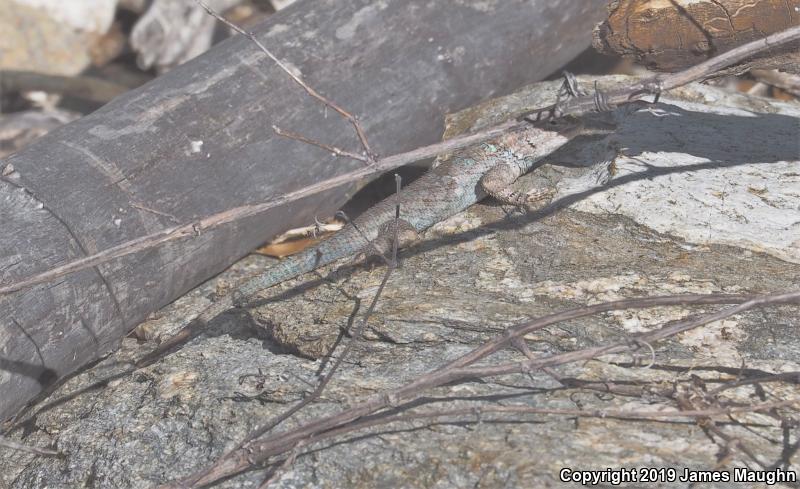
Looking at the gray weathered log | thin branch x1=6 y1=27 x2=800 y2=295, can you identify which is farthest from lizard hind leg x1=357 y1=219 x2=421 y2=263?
thin branch x1=6 y1=27 x2=800 y2=295

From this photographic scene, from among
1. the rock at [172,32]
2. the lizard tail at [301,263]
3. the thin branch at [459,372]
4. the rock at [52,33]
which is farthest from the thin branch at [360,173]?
the rock at [52,33]

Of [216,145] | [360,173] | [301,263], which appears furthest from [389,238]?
[360,173]

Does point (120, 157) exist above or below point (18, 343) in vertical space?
above

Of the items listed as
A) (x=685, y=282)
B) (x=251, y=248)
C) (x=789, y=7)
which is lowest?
(x=251, y=248)

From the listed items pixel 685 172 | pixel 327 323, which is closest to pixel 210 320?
pixel 327 323

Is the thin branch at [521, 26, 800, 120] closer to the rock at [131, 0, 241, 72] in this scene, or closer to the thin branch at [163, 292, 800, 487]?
the thin branch at [163, 292, 800, 487]

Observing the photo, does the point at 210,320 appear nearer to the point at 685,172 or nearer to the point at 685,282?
the point at 685,282

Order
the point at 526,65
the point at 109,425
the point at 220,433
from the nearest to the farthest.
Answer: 1. the point at 220,433
2. the point at 109,425
3. the point at 526,65
